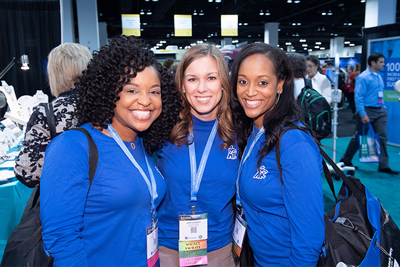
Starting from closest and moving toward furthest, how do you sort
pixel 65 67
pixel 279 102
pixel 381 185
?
pixel 279 102 < pixel 65 67 < pixel 381 185

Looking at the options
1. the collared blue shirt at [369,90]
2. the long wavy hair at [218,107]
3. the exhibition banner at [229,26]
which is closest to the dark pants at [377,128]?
the collared blue shirt at [369,90]

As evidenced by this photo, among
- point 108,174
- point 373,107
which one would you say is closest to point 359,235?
point 108,174

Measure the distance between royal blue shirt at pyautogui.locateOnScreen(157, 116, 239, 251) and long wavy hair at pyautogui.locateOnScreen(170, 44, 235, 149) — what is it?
0.07 metres

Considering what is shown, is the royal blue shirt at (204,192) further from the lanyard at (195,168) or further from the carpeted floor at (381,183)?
the carpeted floor at (381,183)

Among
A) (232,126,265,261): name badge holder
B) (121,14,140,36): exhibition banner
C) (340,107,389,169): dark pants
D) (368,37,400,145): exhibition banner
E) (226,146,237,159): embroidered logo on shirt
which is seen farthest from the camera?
(121,14,140,36): exhibition banner

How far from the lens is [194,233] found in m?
1.45

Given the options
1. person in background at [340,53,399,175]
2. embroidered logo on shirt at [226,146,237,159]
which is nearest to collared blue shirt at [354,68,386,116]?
person in background at [340,53,399,175]

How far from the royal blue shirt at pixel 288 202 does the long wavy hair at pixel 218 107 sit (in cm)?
30

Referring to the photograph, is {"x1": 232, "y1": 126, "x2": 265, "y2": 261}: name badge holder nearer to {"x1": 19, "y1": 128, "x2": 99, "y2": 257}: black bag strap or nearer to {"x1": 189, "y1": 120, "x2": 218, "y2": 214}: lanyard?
{"x1": 189, "y1": 120, "x2": 218, "y2": 214}: lanyard

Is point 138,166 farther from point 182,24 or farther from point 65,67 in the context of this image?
point 182,24

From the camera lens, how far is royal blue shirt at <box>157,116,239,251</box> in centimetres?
149

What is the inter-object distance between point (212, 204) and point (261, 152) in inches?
16.0

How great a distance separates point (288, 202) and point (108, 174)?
0.74 meters

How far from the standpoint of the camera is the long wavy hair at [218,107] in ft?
5.22
